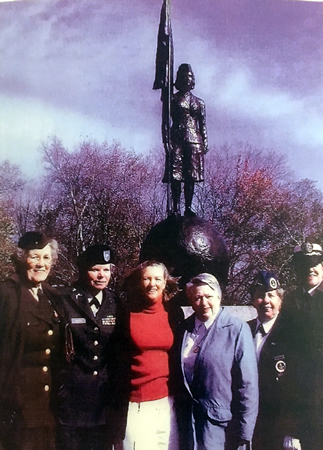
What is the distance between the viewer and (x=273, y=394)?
392 cm

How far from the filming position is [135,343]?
3.84 meters

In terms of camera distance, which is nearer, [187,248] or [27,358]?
[27,358]

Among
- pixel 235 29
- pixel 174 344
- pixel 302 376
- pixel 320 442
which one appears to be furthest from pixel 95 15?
pixel 320 442

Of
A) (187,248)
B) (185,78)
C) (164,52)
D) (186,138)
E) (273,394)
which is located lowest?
(273,394)

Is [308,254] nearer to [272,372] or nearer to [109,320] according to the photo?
[272,372]

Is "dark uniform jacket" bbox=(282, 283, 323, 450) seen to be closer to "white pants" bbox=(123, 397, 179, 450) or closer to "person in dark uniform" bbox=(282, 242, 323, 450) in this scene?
"person in dark uniform" bbox=(282, 242, 323, 450)

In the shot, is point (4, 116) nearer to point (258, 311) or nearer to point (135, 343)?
point (135, 343)

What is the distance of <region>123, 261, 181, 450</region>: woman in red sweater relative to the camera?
3.75m

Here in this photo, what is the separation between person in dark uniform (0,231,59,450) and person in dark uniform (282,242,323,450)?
1.98 meters

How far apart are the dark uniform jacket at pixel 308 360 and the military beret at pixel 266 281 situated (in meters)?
0.16

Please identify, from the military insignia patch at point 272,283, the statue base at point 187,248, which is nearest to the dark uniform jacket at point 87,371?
the statue base at point 187,248

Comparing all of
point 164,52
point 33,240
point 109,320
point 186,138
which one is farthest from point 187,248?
point 164,52

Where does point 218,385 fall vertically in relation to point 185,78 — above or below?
below

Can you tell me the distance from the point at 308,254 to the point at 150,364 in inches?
65.6
